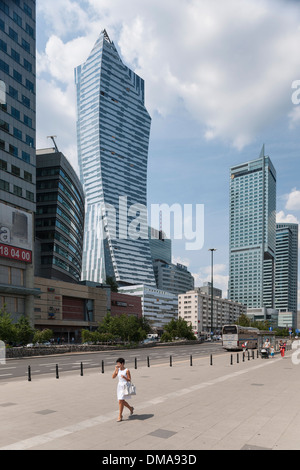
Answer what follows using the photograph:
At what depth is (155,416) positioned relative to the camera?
11.9 m

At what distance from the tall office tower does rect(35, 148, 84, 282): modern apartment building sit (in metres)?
24.7

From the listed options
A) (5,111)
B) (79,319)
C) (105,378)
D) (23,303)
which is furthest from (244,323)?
(105,378)

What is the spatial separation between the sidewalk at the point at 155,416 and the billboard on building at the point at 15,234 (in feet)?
158

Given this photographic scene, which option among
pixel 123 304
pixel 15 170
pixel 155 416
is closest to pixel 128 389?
pixel 155 416

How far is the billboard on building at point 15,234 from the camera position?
6444 centimetres

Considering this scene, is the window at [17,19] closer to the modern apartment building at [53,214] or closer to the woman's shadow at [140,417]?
the modern apartment building at [53,214]

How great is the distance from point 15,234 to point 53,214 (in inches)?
1232

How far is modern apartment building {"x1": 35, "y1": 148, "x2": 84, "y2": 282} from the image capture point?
96938mm

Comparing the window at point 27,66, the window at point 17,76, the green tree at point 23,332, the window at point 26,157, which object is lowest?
the green tree at point 23,332

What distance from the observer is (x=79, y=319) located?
101438 millimetres

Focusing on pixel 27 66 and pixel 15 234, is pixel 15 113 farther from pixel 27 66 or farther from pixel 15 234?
pixel 15 234

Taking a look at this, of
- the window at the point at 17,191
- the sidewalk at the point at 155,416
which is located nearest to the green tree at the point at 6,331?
the sidewalk at the point at 155,416
